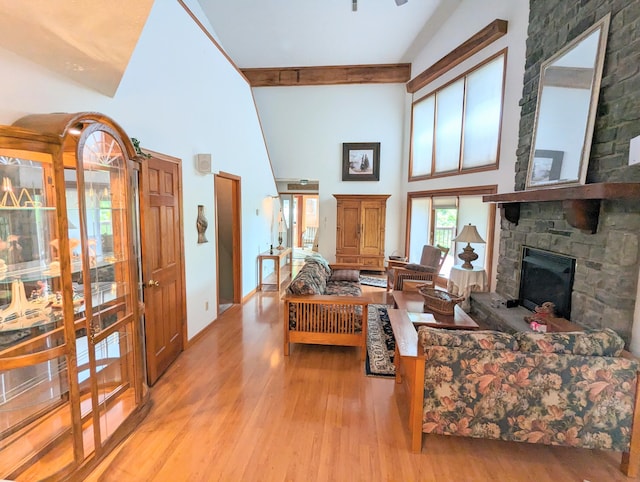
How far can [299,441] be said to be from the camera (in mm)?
2066

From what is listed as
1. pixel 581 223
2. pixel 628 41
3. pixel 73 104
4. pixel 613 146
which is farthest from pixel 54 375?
pixel 628 41

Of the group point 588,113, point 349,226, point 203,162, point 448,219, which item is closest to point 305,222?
point 349,226

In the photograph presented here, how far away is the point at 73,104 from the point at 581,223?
3.89 meters

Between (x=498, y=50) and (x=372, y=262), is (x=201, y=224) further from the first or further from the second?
(x=498, y=50)

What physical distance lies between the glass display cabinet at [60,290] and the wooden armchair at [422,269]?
156 inches

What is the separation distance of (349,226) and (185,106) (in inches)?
182

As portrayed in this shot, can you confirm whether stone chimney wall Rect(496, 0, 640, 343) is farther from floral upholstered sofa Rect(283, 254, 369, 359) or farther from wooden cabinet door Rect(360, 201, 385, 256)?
wooden cabinet door Rect(360, 201, 385, 256)

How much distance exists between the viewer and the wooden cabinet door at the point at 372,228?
7.06m

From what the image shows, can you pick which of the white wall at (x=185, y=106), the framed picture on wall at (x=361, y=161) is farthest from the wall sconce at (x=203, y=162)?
the framed picture on wall at (x=361, y=161)

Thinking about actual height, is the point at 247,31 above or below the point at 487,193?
above

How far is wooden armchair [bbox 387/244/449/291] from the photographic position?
16.1 feet

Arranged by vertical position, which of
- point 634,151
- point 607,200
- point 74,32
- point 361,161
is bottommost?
point 607,200

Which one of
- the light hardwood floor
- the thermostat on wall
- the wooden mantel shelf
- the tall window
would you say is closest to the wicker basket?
the light hardwood floor

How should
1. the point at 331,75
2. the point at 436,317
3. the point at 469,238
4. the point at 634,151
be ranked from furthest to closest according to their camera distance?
the point at 331,75 < the point at 469,238 < the point at 436,317 < the point at 634,151
